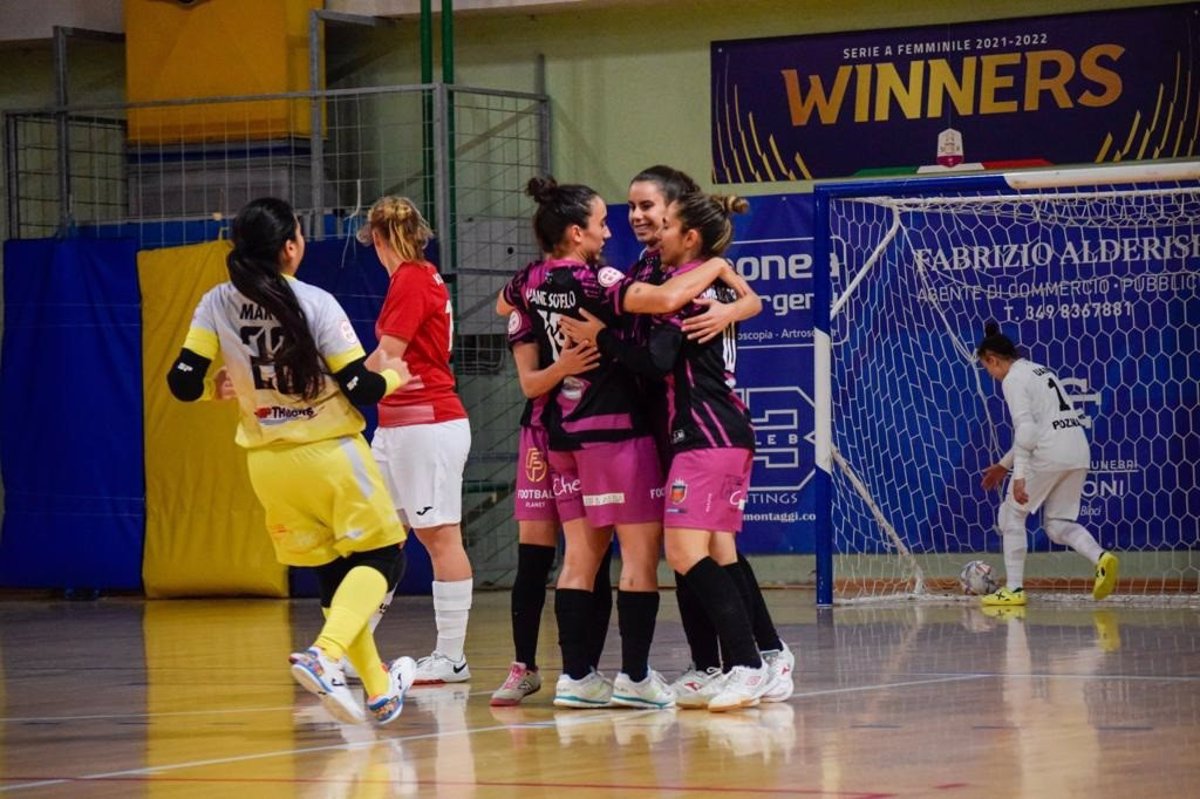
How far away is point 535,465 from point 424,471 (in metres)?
0.85

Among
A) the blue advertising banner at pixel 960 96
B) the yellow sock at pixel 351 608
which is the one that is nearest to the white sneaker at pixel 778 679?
the yellow sock at pixel 351 608

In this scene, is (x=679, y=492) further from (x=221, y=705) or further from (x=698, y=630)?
(x=221, y=705)

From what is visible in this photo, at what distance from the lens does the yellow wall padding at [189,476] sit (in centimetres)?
1322

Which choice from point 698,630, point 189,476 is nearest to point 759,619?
point 698,630

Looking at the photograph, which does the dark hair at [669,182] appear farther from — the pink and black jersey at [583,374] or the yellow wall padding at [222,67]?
the yellow wall padding at [222,67]

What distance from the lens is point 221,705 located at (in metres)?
6.87

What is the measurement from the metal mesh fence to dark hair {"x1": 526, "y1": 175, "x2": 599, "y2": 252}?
6600 millimetres

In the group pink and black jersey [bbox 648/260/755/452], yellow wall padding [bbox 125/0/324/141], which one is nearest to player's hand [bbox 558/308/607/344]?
pink and black jersey [bbox 648/260/755/452]

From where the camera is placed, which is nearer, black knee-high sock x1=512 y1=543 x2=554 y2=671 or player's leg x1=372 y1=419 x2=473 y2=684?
black knee-high sock x1=512 y1=543 x2=554 y2=671

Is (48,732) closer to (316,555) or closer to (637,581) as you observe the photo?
(316,555)

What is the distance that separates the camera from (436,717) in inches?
247

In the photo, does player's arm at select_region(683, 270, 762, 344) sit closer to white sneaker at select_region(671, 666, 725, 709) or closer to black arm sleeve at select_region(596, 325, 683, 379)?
black arm sleeve at select_region(596, 325, 683, 379)

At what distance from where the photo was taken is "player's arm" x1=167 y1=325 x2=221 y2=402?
5.91 m

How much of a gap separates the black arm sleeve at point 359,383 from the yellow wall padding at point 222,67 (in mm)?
8281
